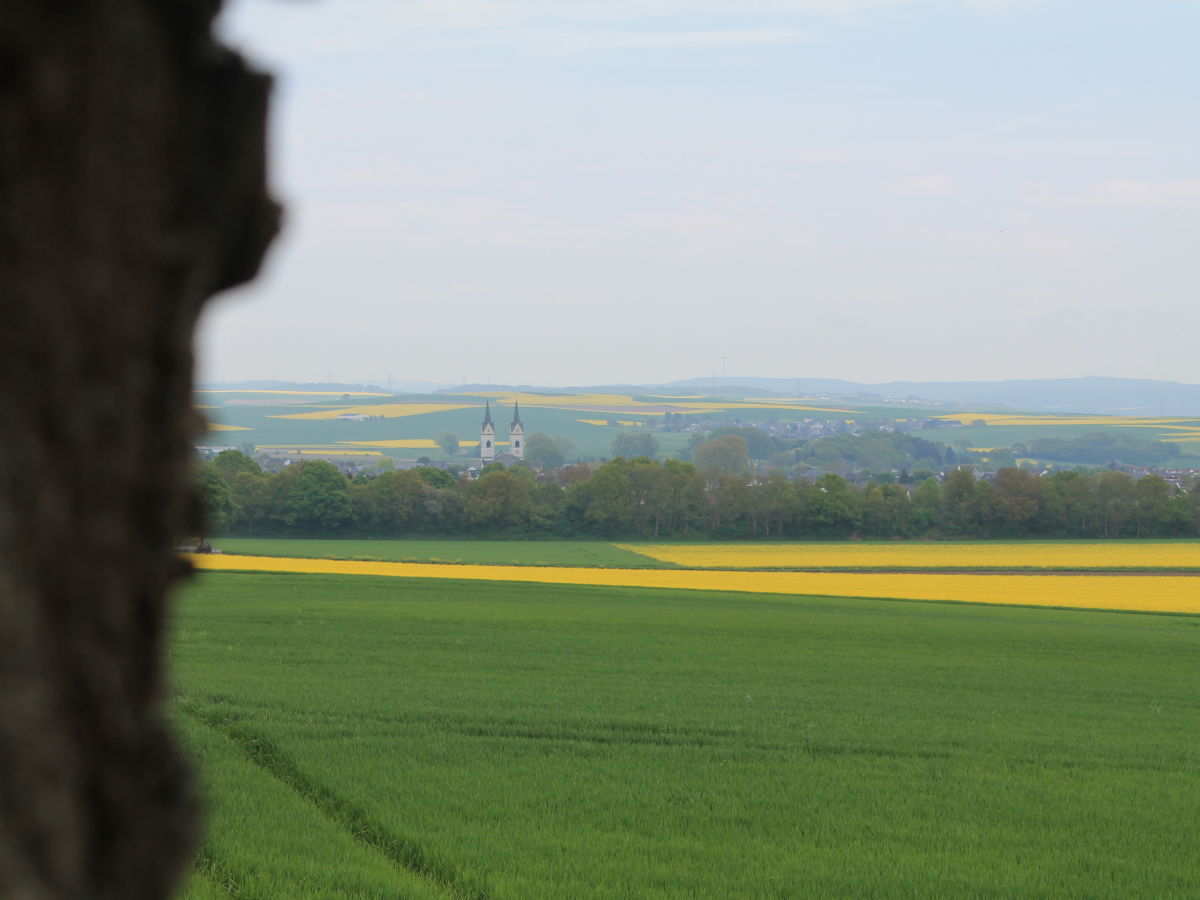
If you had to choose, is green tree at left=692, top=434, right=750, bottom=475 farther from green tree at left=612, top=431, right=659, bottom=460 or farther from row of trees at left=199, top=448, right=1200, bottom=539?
row of trees at left=199, top=448, right=1200, bottom=539

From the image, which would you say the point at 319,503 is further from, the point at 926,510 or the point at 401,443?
the point at 401,443

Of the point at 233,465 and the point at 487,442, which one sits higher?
the point at 233,465

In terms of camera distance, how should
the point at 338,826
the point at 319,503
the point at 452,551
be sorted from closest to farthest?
1. the point at 338,826
2. the point at 452,551
3. the point at 319,503

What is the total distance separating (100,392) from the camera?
3.77ft

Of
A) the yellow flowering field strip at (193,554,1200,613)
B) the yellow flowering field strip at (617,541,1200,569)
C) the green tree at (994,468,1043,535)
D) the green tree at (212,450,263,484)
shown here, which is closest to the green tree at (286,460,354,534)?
the green tree at (212,450,263,484)

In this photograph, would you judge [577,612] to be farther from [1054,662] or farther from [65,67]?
[65,67]

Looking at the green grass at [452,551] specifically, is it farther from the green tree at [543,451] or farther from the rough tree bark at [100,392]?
the green tree at [543,451]

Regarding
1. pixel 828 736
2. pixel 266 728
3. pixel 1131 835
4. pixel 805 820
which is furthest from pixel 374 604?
pixel 1131 835

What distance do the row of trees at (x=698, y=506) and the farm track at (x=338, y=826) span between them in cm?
6289

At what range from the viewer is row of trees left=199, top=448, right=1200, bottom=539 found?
74750 mm

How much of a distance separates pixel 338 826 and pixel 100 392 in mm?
9183

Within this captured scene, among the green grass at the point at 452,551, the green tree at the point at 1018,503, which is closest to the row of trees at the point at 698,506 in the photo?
the green tree at the point at 1018,503

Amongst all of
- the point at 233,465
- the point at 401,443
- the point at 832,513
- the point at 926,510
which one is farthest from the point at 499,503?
the point at 401,443

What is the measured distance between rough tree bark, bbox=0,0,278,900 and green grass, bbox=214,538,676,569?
5169cm
